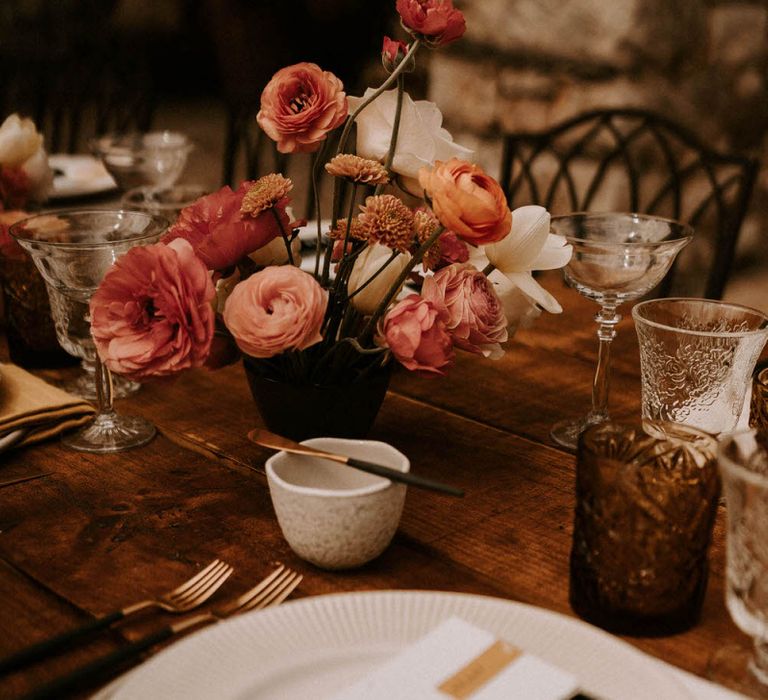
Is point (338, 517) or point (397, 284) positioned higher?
point (397, 284)

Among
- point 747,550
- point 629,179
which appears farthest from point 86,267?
point 629,179

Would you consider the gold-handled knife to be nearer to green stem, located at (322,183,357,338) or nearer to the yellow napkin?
green stem, located at (322,183,357,338)

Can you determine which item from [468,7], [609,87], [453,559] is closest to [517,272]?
[453,559]

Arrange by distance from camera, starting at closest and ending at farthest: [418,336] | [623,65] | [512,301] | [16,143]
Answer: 1. [418,336]
2. [512,301]
3. [16,143]
4. [623,65]

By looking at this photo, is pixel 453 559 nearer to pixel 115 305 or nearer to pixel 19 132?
pixel 115 305

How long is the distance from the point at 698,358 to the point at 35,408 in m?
0.58

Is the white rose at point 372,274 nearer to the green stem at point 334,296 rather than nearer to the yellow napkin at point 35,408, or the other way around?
the green stem at point 334,296

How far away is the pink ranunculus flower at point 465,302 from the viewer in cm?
75

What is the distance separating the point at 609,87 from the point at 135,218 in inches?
58.2

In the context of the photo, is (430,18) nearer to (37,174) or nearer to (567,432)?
(567,432)

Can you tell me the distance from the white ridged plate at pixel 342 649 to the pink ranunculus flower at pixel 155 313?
225 mm

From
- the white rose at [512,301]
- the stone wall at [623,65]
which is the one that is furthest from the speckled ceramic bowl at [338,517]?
the stone wall at [623,65]

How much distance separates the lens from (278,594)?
62cm

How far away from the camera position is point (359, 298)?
0.78m
